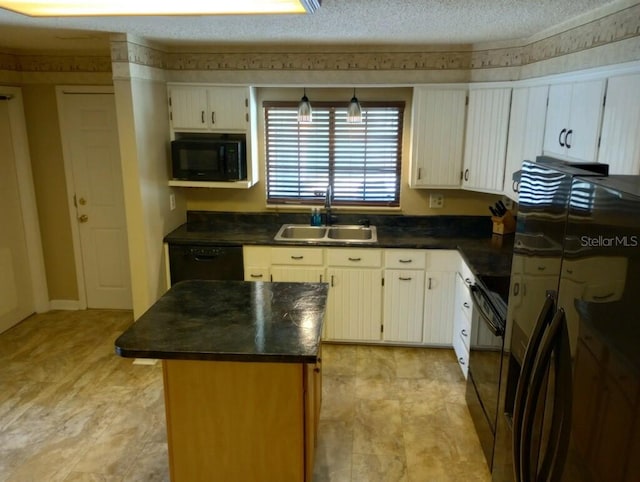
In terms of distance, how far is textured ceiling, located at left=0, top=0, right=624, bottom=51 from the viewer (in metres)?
2.38

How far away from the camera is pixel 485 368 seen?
2.71 m

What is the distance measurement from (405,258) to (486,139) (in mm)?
1053

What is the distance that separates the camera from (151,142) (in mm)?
3613

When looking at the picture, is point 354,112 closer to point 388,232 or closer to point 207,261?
point 388,232

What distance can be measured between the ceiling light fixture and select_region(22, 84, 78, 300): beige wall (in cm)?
233

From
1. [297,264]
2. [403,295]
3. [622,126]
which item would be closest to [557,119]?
[622,126]

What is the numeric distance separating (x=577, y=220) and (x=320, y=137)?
313 centimetres

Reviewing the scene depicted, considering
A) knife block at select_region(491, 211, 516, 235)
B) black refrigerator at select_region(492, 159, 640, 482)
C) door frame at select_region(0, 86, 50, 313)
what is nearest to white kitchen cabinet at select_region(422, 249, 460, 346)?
knife block at select_region(491, 211, 516, 235)

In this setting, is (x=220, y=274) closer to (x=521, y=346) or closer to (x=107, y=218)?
(x=107, y=218)

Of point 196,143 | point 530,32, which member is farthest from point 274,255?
point 530,32

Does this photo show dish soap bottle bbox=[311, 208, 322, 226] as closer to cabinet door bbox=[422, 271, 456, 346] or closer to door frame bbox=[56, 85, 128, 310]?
cabinet door bbox=[422, 271, 456, 346]

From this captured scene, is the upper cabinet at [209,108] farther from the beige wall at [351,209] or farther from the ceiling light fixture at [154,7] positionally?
the ceiling light fixture at [154,7]

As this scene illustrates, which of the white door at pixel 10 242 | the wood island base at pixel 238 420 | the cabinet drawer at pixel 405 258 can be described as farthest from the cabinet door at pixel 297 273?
the white door at pixel 10 242

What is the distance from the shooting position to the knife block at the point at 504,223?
3.94 m
